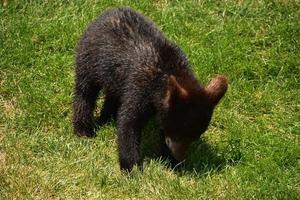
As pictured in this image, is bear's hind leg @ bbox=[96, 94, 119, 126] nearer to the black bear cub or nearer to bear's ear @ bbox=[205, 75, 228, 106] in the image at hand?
the black bear cub

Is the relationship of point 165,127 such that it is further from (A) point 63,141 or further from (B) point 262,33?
(B) point 262,33

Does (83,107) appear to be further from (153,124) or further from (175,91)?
(175,91)

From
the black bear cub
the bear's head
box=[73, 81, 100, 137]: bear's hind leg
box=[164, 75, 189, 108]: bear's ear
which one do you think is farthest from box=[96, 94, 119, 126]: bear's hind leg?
box=[164, 75, 189, 108]: bear's ear

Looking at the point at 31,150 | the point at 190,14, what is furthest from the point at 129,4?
the point at 31,150

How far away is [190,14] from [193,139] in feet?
10.3

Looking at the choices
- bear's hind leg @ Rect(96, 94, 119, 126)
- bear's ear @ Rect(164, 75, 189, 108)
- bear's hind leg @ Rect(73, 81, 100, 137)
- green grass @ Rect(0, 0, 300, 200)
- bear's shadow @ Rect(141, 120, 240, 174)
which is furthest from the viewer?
bear's hind leg @ Rect(96, 94, 119, 126)

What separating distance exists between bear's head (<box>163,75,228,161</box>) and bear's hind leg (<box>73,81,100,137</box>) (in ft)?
4.20

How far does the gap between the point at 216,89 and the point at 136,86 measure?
902 mm

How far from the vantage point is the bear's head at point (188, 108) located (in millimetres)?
6180

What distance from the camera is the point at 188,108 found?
20.4 ft

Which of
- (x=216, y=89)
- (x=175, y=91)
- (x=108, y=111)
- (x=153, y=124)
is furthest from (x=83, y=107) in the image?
(x=216, y=89)

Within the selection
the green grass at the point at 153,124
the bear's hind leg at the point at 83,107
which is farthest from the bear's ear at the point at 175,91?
the bear's hind leg at the point at 83,107

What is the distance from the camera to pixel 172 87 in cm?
611

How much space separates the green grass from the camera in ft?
21.5
